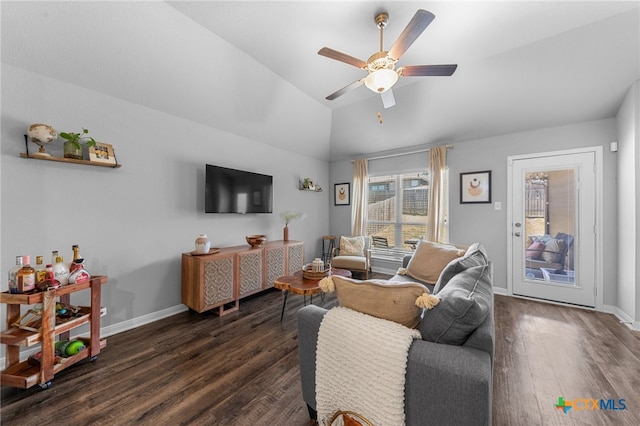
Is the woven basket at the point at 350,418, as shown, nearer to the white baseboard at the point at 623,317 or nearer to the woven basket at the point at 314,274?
the woven basket at the point at 314,274

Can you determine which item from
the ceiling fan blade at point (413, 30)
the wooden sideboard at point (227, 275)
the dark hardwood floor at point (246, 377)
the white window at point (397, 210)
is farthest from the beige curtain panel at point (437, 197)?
the ceiling fan blade at point (413, 30)

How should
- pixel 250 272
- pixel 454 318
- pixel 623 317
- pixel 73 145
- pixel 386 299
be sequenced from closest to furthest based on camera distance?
pixel 454 318, pixel 386 299, pixel 73 145, pixel 623 317, pixel 250 272

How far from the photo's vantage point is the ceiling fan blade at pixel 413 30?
1483 mm

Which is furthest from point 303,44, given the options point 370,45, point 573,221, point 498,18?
point 573,221

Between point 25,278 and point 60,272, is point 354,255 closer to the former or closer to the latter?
point 60,272

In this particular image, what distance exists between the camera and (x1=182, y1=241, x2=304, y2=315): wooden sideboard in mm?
2695

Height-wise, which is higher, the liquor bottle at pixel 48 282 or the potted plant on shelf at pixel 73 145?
the potted plant on shelf at pixel 73 145

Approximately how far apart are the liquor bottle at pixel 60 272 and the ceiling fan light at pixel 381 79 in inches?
111

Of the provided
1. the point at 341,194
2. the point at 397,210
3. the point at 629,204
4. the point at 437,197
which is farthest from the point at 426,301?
the point at 341,194

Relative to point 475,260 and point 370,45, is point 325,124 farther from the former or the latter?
point 475,260

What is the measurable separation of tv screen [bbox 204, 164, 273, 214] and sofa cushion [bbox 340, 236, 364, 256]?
156cm

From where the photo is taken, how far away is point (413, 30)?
1617mm

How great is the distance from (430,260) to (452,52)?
7.43ft

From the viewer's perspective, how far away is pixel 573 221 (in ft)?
10.6
